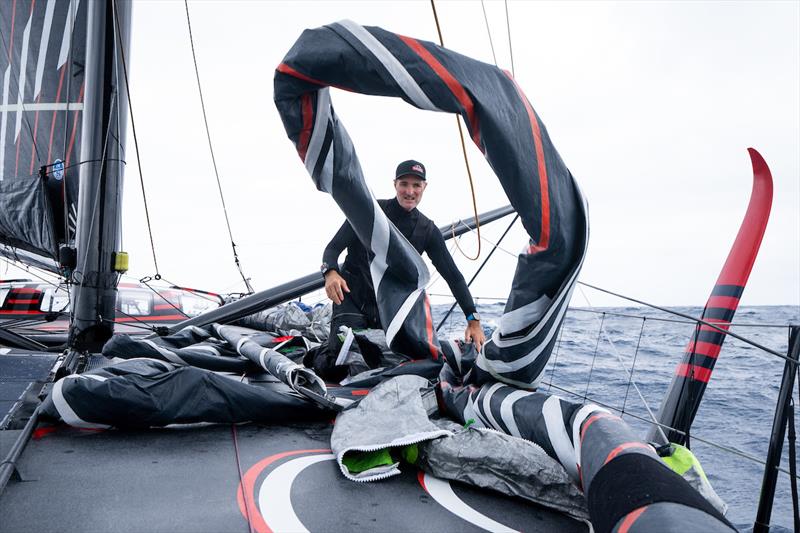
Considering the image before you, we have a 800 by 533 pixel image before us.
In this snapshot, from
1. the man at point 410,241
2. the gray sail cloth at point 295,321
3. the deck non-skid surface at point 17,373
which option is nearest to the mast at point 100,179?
the deck non-skid surface at point 17,373

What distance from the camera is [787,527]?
12.3 feet

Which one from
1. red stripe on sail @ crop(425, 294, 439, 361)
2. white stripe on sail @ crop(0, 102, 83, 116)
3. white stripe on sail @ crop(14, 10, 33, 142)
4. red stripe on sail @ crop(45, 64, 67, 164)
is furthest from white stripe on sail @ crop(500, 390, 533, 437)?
white stripe on sail @ crop(14, 10, 33, 142)

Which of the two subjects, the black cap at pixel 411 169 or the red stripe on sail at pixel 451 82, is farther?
the black cap at pixel 411 169

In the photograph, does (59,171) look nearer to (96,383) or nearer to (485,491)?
(96,383)

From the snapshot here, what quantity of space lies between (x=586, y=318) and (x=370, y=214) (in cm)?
2264

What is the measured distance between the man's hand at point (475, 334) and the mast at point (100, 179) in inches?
121

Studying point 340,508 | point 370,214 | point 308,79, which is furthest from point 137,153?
point 340,508

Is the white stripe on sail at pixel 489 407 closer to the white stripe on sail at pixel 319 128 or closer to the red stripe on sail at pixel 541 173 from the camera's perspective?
the red stripe on sail at pixel 541 173

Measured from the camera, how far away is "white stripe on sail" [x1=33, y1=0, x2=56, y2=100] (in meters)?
5.57

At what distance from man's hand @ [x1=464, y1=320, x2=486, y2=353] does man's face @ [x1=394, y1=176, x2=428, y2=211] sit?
37.3 inches

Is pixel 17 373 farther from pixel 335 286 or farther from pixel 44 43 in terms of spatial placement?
pixel 44 43

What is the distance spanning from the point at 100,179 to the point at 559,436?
4.14 m

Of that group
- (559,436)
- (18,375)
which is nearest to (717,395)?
(559,436)

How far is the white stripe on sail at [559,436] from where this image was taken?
65.9 inches
